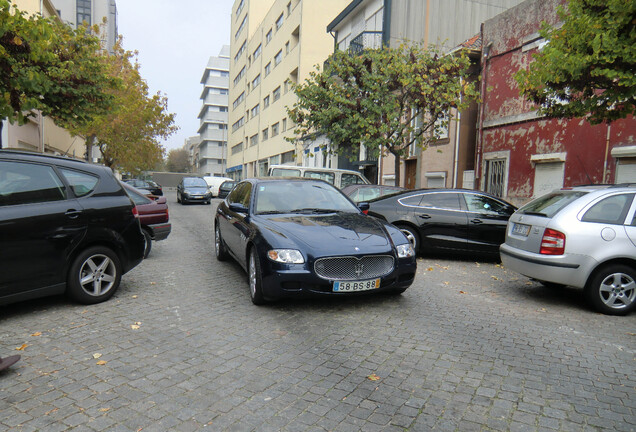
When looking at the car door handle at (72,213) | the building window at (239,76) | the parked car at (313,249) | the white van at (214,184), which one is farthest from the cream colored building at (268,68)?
the car door handle at (72,213)

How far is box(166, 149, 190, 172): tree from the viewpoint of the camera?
107125 mm

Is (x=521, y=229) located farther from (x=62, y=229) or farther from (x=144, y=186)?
(x=144, y=186)

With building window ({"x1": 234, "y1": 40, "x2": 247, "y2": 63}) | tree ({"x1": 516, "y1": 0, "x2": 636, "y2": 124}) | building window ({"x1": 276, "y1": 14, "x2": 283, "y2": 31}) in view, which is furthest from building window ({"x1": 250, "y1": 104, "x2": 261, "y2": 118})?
tree ({"x1": 516, "y1": 0, "x2": 636, "y2": 124})

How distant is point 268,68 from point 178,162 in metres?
70.4

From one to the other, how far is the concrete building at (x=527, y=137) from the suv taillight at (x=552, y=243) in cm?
668

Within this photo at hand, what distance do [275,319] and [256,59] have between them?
47979mm

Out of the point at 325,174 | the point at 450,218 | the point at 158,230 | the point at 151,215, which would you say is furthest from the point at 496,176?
the point at 151,215

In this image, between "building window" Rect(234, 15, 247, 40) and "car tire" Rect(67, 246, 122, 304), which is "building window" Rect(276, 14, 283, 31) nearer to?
"building window" Rect(234, 15, 247, 40)

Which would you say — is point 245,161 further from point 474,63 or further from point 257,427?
point 257,427

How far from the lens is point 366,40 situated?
23.2 m

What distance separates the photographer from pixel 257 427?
2.70m

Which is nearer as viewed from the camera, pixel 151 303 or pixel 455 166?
pixel 151 303

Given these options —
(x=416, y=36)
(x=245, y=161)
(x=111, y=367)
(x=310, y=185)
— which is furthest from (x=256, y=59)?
(x=111, y=367)

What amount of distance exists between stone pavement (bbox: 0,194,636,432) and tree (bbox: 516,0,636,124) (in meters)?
3.56
